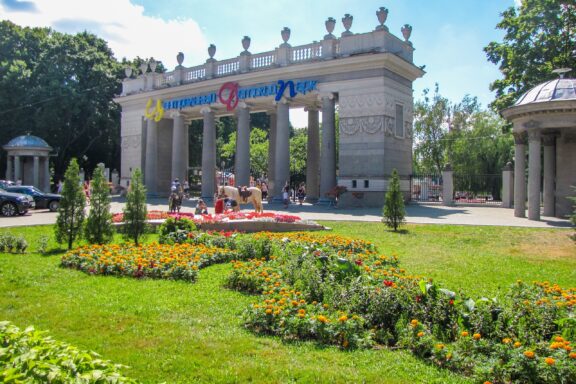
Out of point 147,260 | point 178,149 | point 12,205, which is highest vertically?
point 178,149

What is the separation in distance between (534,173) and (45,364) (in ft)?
75.5

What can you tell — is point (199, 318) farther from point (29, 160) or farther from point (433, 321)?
point (29, 160)

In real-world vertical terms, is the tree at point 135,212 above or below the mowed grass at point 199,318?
above

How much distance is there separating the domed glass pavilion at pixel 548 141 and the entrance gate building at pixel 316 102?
911 centimetres

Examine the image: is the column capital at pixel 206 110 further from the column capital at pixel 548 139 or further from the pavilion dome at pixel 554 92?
the column capital at pixel 548 139

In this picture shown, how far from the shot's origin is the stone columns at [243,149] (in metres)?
37.5

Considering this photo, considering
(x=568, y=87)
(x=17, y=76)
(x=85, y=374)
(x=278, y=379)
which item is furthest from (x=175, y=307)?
(x=17, y=76)

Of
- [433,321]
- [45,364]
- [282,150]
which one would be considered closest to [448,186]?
[282,150]

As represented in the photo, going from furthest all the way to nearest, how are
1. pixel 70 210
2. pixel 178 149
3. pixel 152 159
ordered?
pixel 152 159 → pixel 178 149 → pixel 70 210

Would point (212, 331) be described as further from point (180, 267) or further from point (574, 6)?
point (574, 6)

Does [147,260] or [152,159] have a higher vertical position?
[152,159]

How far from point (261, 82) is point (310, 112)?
4552 millimetres

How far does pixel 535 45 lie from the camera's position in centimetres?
3006

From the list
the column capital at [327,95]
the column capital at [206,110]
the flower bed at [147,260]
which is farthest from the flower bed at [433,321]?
the column capital at [206,110]
